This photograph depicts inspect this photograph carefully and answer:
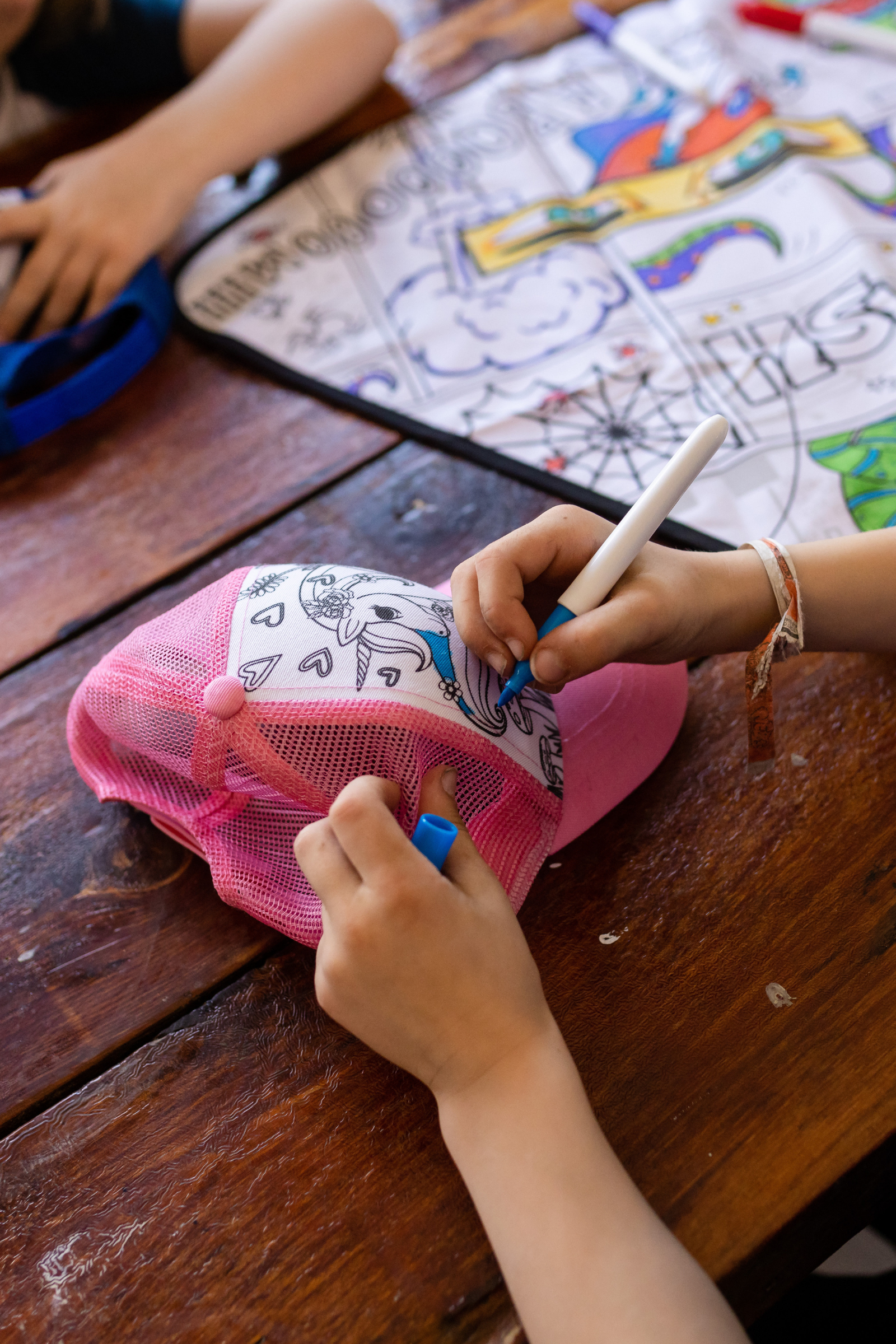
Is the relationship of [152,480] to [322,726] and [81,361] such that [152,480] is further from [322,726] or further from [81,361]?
[322,726]

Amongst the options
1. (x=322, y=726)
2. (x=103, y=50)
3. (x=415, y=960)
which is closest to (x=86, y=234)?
(x=103, y=50)

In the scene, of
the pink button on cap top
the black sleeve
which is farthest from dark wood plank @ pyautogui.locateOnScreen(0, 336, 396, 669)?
the black sleeve

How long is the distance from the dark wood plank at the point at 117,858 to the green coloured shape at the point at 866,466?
0.60 ft

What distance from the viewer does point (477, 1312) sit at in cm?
36

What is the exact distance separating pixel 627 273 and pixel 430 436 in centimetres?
23

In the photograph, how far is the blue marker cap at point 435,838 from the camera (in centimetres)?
38

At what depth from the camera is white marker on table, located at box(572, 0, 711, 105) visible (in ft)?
2.91

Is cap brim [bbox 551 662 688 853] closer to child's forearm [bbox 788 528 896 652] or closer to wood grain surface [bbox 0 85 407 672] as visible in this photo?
child's forearm [bbox 788 528 896 652]

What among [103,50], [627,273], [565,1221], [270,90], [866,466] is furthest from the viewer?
[103,50]

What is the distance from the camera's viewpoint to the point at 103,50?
0.98 m

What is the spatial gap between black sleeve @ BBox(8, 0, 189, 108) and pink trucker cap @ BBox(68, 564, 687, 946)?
2.55ft

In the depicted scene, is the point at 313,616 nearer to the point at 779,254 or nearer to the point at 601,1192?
the point at 601,1192

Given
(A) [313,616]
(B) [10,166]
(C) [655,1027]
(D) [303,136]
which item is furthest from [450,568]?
(B) [10,166]

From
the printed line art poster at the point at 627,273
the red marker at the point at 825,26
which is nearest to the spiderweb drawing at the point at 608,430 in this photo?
the printed line art poster at the point at 627,273
